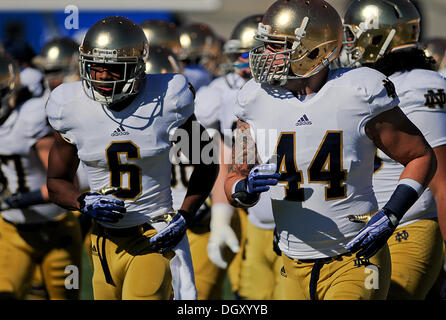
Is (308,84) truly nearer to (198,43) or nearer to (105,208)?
(105,208)

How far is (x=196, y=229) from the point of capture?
425 centimetres

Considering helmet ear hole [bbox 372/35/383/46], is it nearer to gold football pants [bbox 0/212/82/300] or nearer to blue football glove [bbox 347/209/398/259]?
blue football glove [bbox 347/209/398/259]

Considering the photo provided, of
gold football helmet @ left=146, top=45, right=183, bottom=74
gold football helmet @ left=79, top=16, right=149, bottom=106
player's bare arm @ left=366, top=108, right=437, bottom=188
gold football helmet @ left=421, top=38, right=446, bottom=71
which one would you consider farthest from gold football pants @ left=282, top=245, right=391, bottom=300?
gold football helmet @ left=421, top=38, right=446, bottom=71

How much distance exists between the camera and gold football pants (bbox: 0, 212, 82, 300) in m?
3.86

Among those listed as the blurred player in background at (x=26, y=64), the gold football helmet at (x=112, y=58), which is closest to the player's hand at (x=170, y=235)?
the gold football helmet at (x=112, y=58)

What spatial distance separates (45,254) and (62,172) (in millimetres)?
951

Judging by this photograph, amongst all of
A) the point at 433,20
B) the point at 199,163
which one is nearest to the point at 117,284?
the point at 199,163

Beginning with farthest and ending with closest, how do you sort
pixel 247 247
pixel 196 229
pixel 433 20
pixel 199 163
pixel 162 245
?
pixel 433 20 → pixel 247 247 → pixel 196 229 → pixel 199 163 → pixel 162 245

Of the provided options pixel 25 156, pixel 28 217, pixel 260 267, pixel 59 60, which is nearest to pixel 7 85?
pixel 25 156

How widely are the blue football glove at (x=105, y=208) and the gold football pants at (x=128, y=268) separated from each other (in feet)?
0.64

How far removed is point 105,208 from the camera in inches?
116

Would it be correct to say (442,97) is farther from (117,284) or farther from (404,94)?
(117,284)
